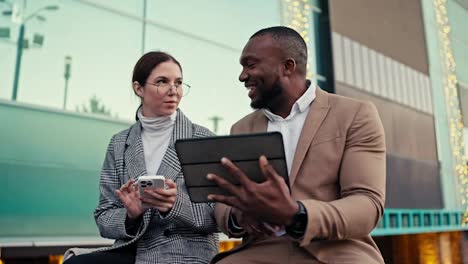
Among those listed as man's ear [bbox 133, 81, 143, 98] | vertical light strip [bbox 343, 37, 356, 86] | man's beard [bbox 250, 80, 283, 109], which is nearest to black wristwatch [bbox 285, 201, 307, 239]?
man's beard [bbox 250, 80, 283, 109]

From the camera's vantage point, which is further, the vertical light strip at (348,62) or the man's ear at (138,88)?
the vertical light strip at (348,62)

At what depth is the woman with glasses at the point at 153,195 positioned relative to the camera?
1.71 metres

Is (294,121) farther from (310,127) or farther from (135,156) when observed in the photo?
(135,156)

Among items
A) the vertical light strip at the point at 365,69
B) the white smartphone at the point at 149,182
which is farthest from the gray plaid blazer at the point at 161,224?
the vertical light strip at the point at 365,69

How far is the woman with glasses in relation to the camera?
5.60 feet

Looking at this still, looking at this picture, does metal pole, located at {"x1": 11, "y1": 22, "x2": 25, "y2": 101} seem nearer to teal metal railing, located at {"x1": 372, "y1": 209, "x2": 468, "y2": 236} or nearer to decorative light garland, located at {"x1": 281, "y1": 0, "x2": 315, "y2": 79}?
decorative light garland, located at {"x1": 281, "y1": 0, "x2": 315, "y2": 79}

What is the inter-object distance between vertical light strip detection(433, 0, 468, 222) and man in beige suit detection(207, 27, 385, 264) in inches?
397

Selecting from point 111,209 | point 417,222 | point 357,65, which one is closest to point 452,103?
point 417,222

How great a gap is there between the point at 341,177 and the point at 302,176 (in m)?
0.12

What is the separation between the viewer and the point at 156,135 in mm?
2016

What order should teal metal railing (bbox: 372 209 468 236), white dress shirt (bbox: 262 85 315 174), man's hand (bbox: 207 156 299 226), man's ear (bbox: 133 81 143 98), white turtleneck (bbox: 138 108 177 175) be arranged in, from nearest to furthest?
man's hand (bbox: 207 156 299 226), white dress shirt (bbox: 262 85 315 174), white turtleneck (bbox: 138 108 177 175), man's ear (bbox: 133 81 143 98), teal metal railing (bbox: 372 209 468 236)

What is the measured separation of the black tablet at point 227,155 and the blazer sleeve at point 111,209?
0.64 meters

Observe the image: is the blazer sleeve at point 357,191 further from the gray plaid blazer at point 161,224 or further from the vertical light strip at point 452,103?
the vertical light strip at point 452,103

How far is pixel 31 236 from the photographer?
3.90 metres
